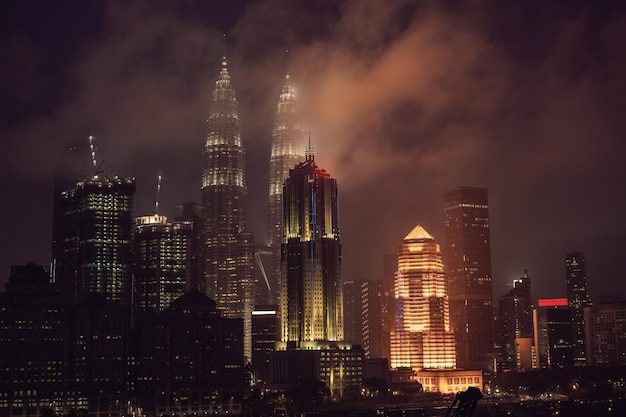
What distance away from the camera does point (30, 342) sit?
17500 cm

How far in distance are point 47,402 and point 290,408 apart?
142 feet

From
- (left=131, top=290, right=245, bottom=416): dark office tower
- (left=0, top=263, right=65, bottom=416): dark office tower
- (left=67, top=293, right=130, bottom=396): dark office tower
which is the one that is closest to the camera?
(left=0, top=263, right=65, bottom=416): dark office tower

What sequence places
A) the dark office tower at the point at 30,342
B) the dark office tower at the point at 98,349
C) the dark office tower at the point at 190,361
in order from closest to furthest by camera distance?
the dark office tower at the point at 30,342 < the dark office tower at the point at 98,349 < the dark office tower at the point at 190,361

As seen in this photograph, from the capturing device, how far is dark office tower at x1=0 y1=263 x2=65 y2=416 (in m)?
168


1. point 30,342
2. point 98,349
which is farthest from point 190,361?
point 30,342

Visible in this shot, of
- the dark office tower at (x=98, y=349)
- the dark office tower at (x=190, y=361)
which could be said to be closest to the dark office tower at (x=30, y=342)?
the dark office tower at (x=98, y=349)

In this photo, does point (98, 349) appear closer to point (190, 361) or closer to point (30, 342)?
point (30, 342)

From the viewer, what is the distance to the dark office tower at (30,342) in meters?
168

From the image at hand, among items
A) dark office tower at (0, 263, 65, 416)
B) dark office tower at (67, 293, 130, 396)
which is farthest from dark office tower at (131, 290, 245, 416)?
dark office tower at (0, 263, 65, 416)

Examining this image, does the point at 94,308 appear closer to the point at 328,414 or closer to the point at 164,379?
the point at 164,379

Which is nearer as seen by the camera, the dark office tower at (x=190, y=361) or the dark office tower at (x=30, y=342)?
the dark office tower at (x=30, y=342)

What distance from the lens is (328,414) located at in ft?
577

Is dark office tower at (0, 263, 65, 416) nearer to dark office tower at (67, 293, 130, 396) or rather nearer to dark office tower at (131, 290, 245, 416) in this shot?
dark office tower at (67, 293, 130, 396)

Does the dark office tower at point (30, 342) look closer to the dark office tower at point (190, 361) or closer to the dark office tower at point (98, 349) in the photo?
the dark office tower at point (98, 349)
